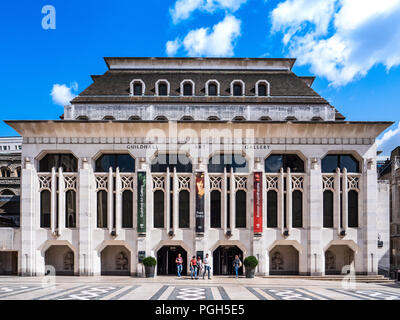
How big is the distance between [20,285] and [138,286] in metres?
7.70

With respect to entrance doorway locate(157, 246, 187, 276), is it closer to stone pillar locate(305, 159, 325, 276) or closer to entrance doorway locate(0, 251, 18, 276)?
stone pillar locate(305, 159, 325, 276)

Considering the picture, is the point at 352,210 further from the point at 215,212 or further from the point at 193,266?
the point at 193,266

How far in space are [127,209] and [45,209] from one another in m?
6.78

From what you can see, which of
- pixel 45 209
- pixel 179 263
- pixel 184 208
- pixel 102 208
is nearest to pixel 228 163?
pixel 184 208

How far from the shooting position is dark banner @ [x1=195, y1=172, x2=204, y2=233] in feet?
95.7

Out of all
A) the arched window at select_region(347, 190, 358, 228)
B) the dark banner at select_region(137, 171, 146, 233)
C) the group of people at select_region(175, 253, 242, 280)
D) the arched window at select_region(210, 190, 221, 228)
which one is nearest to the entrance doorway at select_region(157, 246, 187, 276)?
the group of people at select_region(175, 253, 242, 280)

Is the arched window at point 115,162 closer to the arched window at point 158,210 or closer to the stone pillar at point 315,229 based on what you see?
the arched window at point 158,210

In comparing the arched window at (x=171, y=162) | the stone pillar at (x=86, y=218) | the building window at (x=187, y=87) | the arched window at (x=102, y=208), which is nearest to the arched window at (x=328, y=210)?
the arched window at (x=171, y=162)

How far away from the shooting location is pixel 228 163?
1215 inches

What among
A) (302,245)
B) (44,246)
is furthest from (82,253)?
(302,245)

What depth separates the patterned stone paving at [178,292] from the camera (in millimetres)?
18312

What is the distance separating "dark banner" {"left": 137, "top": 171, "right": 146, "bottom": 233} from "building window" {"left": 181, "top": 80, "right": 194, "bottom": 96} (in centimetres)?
972

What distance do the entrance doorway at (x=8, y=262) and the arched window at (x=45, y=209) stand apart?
399 centimetres
